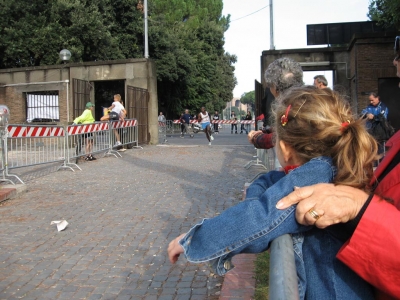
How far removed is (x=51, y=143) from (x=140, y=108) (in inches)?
320

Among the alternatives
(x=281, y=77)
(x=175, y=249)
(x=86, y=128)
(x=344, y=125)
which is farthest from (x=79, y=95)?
(x=344, y=125)

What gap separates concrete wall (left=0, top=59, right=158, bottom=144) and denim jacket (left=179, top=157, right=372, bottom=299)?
62.2ft

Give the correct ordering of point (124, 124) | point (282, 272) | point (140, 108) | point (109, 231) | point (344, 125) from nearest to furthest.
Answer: point (282, 272) → point (344, 125) → point (109, 231) → point (124, 124) → point (140, 108)

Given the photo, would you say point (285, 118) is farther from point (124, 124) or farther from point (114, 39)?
point (114, 39)

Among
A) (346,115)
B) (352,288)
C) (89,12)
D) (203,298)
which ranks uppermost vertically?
(89,12)

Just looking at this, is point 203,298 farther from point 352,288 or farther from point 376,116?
point 376,116

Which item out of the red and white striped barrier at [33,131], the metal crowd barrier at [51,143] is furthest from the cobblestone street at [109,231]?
the red and white striped barrier at [33,131]

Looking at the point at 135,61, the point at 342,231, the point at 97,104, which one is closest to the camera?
the point at 342,231

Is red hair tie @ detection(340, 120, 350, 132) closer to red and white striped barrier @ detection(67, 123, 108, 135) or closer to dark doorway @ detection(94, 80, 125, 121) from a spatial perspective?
red and white striped barrier @ detection(67, 123, 108, 135)

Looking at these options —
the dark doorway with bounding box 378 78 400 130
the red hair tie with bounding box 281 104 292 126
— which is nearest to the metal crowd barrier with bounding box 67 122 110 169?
the red hair tie with bounding box 281 104 292 126

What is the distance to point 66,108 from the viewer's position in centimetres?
2073

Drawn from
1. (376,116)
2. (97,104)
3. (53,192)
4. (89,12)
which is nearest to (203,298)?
(53,192)

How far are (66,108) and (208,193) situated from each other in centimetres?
1378

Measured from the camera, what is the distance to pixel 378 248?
137 centimetres
